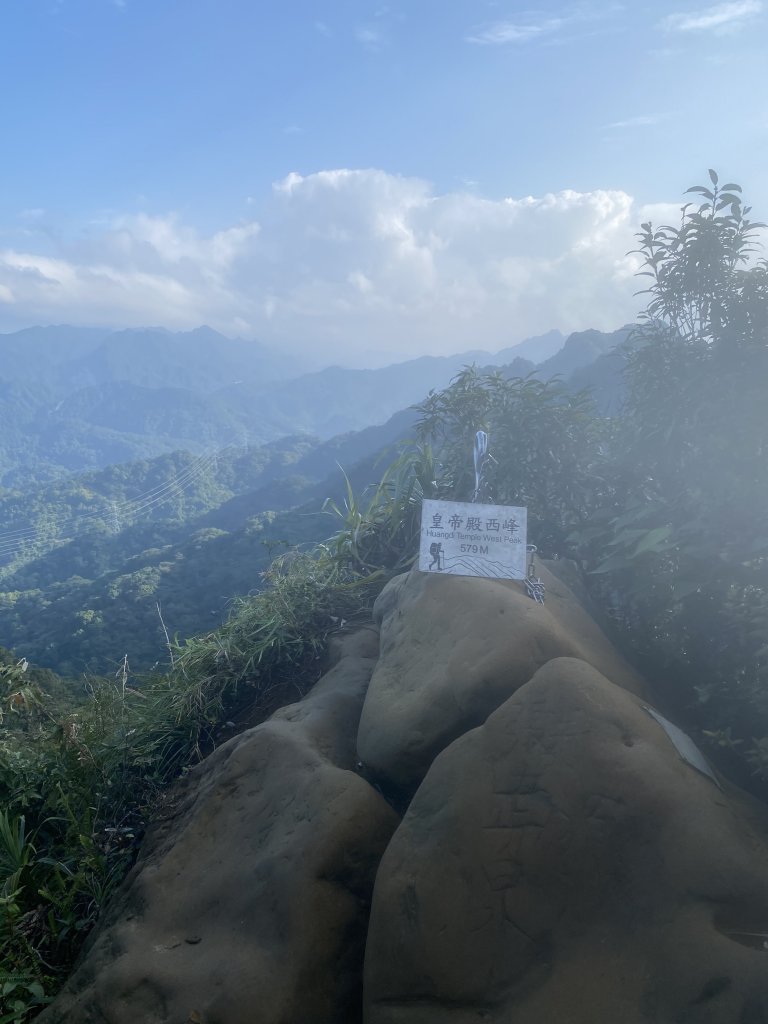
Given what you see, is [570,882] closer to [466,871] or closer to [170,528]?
[466,871]

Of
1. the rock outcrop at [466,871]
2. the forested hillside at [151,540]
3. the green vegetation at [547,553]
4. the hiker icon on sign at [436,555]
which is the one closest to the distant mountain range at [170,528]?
the forested hillside at [151,540]

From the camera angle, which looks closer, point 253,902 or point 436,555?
point 253,902

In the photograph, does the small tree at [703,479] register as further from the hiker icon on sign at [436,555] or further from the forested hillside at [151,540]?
the forested hillside at [151,540]

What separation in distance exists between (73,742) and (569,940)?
3780mm

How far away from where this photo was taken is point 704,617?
400 cm

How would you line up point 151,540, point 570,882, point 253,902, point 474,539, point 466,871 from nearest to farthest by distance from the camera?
point 570,882 → point 466,871 → point 253,902 → point 474,539 → point 151,540

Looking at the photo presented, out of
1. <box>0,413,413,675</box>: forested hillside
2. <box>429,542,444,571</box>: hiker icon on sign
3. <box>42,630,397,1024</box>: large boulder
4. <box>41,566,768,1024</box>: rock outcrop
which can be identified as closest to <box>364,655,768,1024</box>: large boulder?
<box>41,566,768,1024</box>: rock outcrop

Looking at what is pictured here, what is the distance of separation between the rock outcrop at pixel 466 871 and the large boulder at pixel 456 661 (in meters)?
0.01

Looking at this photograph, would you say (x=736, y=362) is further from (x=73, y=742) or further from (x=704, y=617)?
(x=73, y=742)

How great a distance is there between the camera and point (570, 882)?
9.61ft

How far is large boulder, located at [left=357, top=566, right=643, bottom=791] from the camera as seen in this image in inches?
148

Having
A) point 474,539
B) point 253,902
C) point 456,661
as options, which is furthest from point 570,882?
point 474,539

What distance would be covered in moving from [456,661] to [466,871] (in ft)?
3.63

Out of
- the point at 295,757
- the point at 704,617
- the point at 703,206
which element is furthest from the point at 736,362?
the point at 295,757
